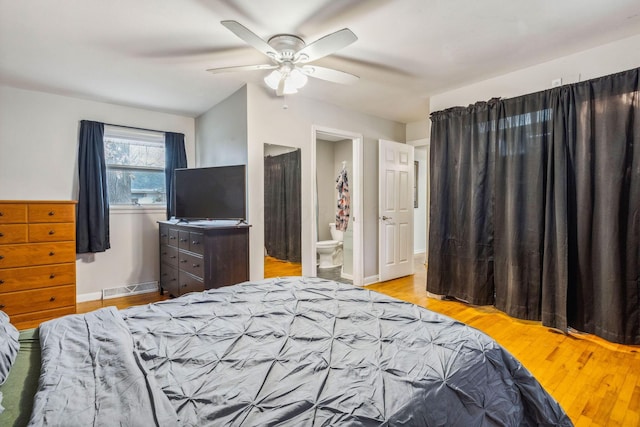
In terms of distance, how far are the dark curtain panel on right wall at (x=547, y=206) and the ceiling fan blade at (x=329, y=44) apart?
1.94 meters

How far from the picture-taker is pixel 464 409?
0.97m

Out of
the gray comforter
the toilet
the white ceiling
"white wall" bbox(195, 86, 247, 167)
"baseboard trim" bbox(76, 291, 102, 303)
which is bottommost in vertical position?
"baseboard trim" bbox(76, 291, 102, 303)

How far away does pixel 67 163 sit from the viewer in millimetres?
3590

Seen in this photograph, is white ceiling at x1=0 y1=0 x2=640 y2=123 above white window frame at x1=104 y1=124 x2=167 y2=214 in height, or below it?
above

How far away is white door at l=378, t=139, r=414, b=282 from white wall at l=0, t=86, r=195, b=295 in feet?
9.62

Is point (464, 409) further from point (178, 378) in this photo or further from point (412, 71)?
point (412, 71)

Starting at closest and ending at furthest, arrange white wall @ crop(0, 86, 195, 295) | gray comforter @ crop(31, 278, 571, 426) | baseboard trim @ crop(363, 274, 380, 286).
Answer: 1. gray comforter @ crop(31, 278, 571, 426)
2. white wall @ crop(0, 86, 195, 295)
3. baseboard trim @ crop(363, 274, 380, 286)

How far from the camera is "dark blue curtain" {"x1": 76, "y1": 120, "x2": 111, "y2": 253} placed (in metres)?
3.58

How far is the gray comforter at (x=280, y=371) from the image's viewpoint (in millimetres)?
796

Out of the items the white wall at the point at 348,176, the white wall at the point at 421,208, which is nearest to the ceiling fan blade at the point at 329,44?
the white wall at the point at 348,176

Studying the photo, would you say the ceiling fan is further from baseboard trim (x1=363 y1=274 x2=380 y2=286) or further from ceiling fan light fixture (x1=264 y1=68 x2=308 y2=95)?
baseboard trim (x1=363 y1=274 x2=380 y2=286)

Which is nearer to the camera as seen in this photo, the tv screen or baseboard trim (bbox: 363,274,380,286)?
the tv screen

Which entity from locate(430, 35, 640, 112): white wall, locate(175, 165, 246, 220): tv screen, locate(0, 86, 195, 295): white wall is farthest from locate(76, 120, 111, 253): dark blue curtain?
locate(430, 35, 640, 112): white wall

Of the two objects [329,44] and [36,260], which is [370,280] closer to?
[329,44]
